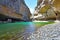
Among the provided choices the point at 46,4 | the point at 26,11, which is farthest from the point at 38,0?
the point at 46,4

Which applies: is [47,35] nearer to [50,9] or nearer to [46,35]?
[46,35]

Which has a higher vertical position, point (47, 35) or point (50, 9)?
point (50, 9)

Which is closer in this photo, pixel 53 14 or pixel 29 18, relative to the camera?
pixel 53 14

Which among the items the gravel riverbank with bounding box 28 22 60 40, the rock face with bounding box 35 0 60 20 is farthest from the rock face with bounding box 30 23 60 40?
the rock face with bounding box 35 0 60 20

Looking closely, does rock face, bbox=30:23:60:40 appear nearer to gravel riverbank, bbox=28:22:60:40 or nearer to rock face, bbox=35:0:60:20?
gravel riverbank, bbox=28:22:60:40

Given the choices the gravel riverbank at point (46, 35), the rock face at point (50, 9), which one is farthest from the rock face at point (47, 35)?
the rock face at point (50, 9)

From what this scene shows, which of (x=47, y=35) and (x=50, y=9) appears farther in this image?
(x=50, y=9)

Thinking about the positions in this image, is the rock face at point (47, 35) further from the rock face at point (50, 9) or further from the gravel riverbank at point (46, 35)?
the rock face at point (50, 9)

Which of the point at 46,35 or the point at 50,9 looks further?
the point at 50,9

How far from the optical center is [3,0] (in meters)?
29.9

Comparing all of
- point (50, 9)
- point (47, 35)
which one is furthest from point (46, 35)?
point (50, 9)

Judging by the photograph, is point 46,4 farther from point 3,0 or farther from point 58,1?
point 3,0

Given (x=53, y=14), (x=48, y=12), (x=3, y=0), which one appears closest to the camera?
(x=3, y=0)

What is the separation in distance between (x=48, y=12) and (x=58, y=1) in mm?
8005
